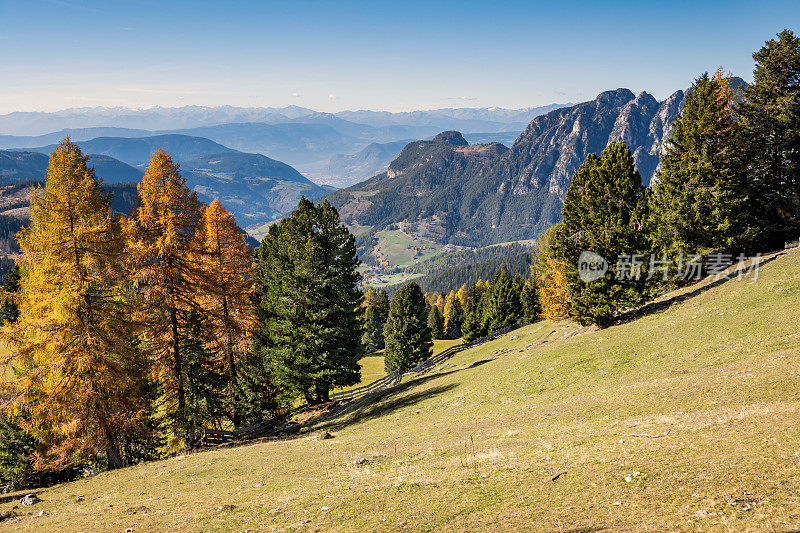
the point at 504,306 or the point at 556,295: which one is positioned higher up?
the point at 556,295

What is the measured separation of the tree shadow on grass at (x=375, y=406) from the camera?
30.6 meters

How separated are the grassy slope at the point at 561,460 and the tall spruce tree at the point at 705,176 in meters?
8.86

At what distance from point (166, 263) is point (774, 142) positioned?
55.9 meters

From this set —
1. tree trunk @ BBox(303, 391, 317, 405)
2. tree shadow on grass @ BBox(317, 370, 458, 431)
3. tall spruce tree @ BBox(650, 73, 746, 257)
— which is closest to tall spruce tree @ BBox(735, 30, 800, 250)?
tall spruce tree @ BBox(650, 73, 746, 257)

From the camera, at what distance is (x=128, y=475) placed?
71.0 feet

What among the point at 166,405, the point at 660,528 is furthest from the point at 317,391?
the point at 660,528

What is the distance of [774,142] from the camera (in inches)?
1569

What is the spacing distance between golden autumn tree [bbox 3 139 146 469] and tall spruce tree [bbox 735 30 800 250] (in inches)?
2102

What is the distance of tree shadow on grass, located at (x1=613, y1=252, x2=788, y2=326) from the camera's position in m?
34.6

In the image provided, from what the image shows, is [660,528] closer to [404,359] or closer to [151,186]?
[151,186]

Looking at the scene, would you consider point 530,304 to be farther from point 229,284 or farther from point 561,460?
point 561,460

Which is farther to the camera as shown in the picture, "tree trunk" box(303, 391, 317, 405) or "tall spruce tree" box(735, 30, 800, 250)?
"tall spruce tree" box(735, 30, 800, 250)

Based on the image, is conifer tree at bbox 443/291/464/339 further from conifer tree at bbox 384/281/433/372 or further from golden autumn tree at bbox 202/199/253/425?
golden autumn tree at bbox 202/199/253/425

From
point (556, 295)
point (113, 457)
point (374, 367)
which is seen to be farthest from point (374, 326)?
point (113, 457)
